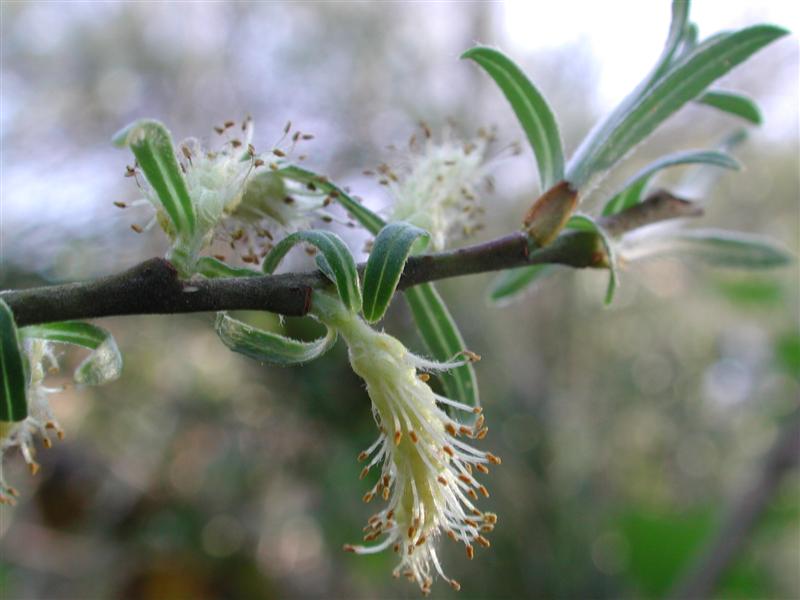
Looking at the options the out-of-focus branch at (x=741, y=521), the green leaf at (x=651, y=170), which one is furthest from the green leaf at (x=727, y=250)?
the out-of-focus branch at (x=741, y=521)

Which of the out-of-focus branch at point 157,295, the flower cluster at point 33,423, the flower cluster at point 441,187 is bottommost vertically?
the flower cluster at point 33,423

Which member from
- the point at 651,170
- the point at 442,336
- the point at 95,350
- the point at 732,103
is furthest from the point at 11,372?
the point at 732,103

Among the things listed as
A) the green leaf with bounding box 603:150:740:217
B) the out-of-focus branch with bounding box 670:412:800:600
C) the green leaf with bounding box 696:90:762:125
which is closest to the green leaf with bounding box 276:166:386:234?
the green leaf with bounding box 603:150:740:217

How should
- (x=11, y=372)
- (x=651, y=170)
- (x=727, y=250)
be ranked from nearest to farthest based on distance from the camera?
(x=11, y=372), (x=651, y=170), (x=727, y=250)

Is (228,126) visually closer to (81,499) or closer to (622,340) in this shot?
(81,499)

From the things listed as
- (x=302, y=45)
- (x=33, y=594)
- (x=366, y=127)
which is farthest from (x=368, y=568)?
(x=302, y=45)

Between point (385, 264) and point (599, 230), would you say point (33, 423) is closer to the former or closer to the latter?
point (385, 264)

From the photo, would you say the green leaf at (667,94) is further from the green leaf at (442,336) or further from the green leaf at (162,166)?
the green leaf at (162,166)
